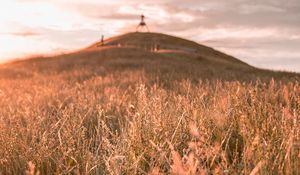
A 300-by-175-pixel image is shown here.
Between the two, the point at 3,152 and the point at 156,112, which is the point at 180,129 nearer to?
the point at 156,112

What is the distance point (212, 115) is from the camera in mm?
5656

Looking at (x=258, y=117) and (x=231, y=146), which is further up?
(x=258, y=117)

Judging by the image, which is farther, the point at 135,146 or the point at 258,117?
the point at 258,117

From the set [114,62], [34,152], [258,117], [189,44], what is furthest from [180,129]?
[189,44]

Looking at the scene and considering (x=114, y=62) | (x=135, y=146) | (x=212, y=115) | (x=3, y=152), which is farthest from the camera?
(x=114, y=62)

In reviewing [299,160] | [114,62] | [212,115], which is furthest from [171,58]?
[299,160]

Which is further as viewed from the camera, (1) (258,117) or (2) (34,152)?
(1) (258,117)

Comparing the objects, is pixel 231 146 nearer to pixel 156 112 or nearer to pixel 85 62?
pixel 156 112

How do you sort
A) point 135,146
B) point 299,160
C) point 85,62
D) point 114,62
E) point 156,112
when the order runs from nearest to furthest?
point 299,160, point 135,146, point 156,112, point 114,62, point 85,62

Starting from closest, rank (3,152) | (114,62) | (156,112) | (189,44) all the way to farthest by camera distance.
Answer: (3,152) → (156,112) → (114,62) → (189,44)

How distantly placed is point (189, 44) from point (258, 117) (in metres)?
68.2

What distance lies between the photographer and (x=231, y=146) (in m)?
5.09

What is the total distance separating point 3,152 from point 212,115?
2.40 metres

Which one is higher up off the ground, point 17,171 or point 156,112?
point 156,112
